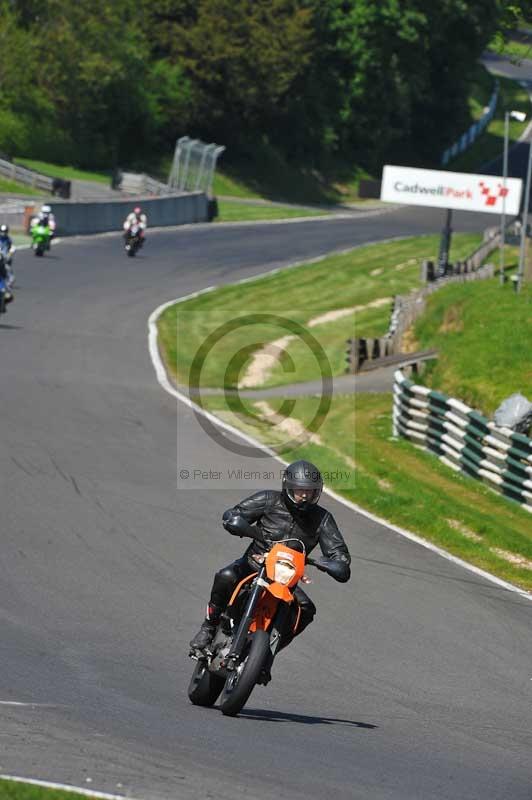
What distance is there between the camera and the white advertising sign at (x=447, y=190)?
5044 centimetres

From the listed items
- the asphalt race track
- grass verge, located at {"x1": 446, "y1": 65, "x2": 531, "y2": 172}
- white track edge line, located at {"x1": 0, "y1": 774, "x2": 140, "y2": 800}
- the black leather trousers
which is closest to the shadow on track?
the asphalt race track

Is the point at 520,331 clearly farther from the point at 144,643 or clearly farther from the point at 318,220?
the point at 318,220

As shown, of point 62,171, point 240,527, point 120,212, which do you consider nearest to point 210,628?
point 240,527

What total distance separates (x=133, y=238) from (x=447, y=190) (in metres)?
11.7

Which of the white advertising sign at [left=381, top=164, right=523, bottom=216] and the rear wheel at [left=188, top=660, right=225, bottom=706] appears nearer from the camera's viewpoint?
the rear wheel at [left=188, top=660, right=225, bottom=706]

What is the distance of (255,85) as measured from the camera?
83625mm

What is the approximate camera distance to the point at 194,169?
68125 millimetres

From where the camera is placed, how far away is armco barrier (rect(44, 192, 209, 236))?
51.9m

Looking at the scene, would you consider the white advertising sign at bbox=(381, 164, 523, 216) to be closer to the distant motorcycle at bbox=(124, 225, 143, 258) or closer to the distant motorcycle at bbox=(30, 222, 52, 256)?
the distant motorcycle at bbox=(124, 225, 143, 258)

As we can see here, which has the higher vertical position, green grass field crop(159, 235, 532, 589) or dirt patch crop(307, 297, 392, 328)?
green grass field crop(159, 235, 532, 589)

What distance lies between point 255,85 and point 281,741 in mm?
77484

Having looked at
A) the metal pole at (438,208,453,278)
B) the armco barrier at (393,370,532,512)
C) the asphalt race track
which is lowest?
the metal pole at (438,208,453,278)

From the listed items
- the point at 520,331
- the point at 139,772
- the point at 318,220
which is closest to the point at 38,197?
the point at 318,220

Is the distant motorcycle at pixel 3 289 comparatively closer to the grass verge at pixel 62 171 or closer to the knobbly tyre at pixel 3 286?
the knobbly tyre at pixel 3 286
